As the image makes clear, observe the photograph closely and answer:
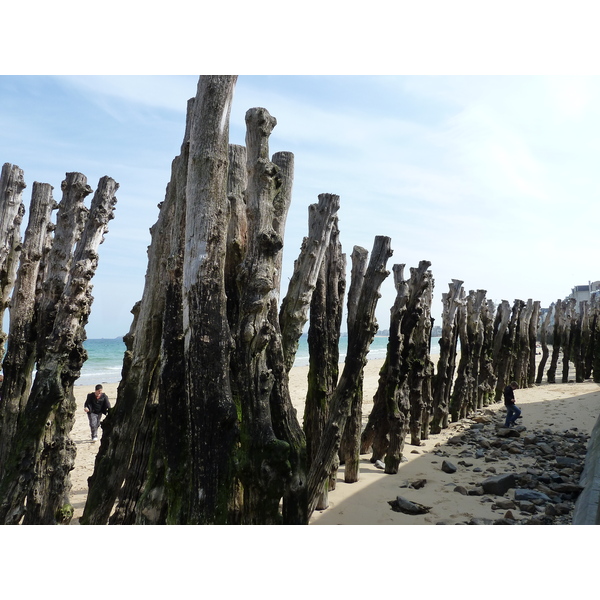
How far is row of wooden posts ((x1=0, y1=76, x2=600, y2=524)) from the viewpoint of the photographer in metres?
3.73

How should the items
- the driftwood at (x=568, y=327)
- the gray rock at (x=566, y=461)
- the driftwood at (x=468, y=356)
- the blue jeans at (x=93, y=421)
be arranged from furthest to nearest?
the driftwood at (x=568, y=327)
the driftwood at (x=468, y=356)
the blue jeans at (x=93, y=421)
the gray rock at (x=566, y=461)

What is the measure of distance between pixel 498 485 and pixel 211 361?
5631mm

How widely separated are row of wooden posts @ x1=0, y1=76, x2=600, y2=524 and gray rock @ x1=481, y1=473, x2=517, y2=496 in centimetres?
160

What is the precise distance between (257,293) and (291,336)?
54.3 inches

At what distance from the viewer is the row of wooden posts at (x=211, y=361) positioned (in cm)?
373

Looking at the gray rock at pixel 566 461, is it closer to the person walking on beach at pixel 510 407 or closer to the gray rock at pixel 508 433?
the gray rock at pixel 508 433

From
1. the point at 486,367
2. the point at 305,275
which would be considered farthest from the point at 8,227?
the point at 486,367

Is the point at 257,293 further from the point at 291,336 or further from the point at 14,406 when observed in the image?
the point at 14,406

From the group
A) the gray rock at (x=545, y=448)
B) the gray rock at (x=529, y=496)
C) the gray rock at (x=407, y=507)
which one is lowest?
the gray rock at (x=407, y=507)

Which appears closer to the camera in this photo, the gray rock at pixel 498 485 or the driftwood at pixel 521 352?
the gray rock at pixel 498 485

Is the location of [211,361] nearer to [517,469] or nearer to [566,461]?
[517,469]

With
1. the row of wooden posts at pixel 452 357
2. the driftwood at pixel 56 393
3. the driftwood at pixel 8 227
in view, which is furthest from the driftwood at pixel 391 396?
the driftwood at pixel 8 227

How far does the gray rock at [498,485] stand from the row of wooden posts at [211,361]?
Answer: 5.25 feet

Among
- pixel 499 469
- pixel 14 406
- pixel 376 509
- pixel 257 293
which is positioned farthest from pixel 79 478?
pixel 499 469
